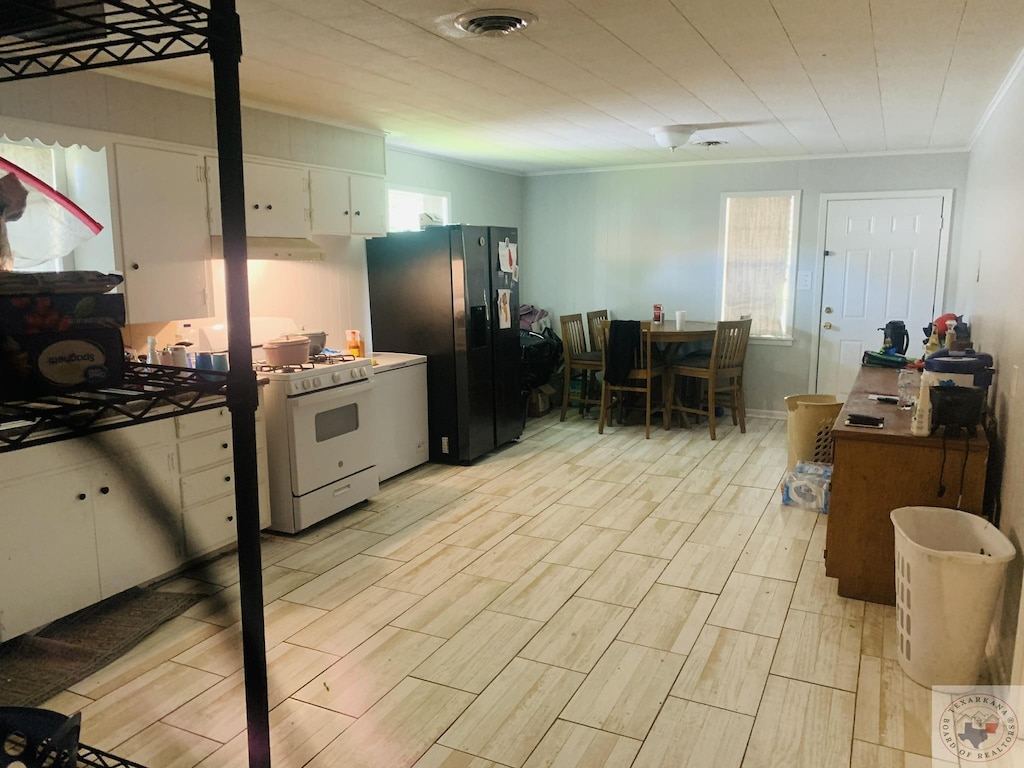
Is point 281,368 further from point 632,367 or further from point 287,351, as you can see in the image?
point 632,367

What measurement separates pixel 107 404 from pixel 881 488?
294cm

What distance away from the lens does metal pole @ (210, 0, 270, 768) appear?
0.86 meters

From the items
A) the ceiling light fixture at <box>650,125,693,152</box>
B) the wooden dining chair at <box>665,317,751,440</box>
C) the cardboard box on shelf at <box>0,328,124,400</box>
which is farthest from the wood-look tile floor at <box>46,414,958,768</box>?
the ceiling light fixture at <box>650,125,693,152</box>

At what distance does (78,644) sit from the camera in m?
2.79

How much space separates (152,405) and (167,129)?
3162mm

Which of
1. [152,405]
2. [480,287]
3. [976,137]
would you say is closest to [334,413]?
[480,287]

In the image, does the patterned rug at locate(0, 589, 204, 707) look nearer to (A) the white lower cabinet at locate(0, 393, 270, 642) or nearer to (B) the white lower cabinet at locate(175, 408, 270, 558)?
(A) the white lower cabinet at locate(0, 393, 270, 642)

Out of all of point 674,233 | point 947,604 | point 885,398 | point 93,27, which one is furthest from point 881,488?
point 674,233

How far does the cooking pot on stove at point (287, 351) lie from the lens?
3.93 meters

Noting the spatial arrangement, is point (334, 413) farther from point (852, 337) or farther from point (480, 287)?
point (852, 337)

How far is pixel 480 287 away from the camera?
5.09 meters

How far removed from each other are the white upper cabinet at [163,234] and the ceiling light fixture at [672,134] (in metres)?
2.87

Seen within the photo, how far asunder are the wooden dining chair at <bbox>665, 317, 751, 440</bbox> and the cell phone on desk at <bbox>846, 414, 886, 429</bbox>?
265 cm

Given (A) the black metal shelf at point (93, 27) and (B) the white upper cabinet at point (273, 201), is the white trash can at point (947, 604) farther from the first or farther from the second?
(B) the white upper cabinet at point (273, 201)
